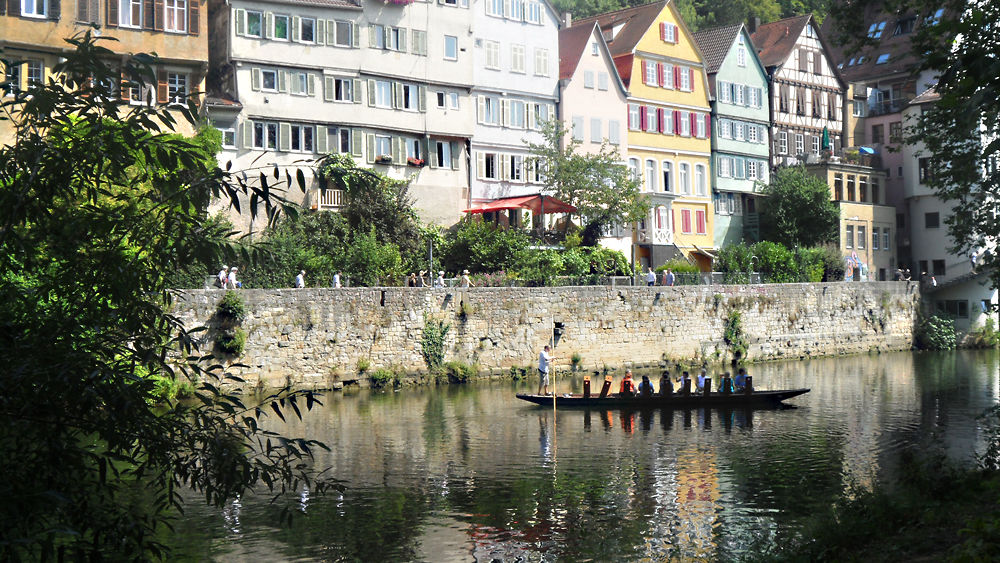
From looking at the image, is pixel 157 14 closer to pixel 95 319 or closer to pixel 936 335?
pixel 95 319

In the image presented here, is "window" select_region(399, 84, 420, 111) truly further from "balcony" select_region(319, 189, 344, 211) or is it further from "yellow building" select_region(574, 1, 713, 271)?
"yellow building" select_region(574, 1, 713, 271)

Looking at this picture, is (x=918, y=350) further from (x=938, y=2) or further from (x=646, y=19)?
(x=938, y=2)

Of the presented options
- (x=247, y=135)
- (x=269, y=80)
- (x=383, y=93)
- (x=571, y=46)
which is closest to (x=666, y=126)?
(x=571, y=46)

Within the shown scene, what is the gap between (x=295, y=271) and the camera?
3856 centimetres

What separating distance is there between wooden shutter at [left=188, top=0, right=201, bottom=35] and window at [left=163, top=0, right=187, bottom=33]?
0.62 ft

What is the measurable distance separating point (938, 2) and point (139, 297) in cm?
948

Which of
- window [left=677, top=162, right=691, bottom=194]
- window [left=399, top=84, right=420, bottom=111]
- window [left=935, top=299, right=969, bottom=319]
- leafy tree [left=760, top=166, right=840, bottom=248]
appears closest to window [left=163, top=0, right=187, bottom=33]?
window [left=399, top=84, right=420, bottom=111]

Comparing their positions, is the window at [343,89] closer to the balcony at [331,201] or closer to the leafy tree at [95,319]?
the balcony at [331,201]

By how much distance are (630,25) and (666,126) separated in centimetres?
558

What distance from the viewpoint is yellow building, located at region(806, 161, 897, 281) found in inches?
2424

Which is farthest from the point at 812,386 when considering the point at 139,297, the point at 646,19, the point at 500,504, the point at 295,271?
the point at 139,297

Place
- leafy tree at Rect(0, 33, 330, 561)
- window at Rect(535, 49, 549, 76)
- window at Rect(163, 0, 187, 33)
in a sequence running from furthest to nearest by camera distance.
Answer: window at Rect(535, 49, 549, 76)
window at Rect(163, 0, 187, 33)
leafy tree at Rect(0, 33, 330, 561)

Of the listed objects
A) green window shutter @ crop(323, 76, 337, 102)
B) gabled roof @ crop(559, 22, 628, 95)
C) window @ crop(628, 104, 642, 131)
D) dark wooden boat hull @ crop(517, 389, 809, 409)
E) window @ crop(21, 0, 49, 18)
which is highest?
gabled roof @ crop(559, 22, 628, 95)

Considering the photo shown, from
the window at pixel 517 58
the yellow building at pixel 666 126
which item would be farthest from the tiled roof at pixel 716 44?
the window at pixel 517 58
